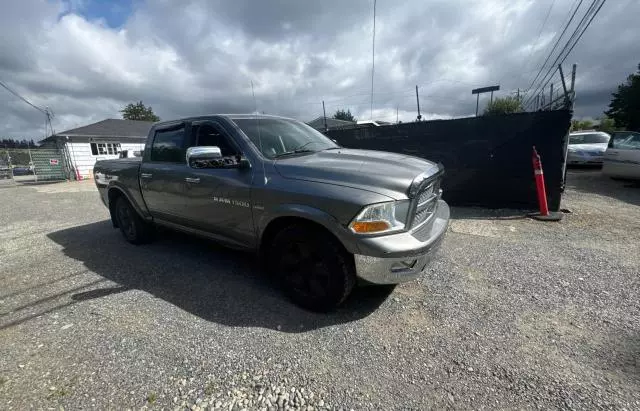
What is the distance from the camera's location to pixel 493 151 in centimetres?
598

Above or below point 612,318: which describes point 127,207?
above

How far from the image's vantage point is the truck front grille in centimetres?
251

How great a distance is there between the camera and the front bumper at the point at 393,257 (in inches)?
89.1

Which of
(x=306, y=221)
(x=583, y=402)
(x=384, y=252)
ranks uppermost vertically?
(x=306, y=221)

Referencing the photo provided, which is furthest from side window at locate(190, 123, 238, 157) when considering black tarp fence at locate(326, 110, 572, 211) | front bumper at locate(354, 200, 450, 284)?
black tarp fence at locate(326, 110, 572, 211)

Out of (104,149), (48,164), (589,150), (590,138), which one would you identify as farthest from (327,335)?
(104,149)

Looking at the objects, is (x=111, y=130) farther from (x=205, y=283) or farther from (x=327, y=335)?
(x=327, y=335)

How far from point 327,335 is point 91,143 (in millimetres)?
24645

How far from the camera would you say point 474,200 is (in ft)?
20.8

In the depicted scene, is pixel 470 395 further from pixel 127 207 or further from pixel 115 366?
pixel 127 207

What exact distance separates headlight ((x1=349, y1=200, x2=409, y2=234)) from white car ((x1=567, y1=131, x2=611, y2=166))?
43.2ft

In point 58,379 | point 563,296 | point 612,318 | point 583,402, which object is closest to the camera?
point 583,402

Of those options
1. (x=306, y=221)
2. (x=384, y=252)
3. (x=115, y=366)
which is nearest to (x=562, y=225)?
(x=384, y=252)

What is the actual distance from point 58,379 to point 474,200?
6746 mm
